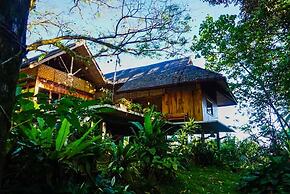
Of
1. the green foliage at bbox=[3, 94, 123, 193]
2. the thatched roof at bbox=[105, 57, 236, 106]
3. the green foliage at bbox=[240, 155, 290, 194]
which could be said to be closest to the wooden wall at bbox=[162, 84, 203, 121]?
the thatched roof at bbox=[105, 57, 236, 106]

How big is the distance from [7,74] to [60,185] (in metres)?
1.45

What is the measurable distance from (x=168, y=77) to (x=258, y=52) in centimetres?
683

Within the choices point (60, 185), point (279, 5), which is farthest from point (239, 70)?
point (60, 185)

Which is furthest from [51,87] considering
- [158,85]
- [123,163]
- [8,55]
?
[8,55]

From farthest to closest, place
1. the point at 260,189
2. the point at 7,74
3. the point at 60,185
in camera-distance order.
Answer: the point at 260,189 < the point at 60,185 < the point at 7,74

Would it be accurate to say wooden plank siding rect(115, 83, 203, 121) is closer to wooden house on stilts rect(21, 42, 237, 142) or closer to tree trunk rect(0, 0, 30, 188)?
wooden house on stilts rect(21, 42, 237, 142)

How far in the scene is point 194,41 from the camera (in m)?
10.1

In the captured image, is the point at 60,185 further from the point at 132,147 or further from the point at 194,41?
the point at 194,41

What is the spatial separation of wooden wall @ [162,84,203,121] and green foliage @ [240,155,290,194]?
8861mm

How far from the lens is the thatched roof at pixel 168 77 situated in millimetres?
14617

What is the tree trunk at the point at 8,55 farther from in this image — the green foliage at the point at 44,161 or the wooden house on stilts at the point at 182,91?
the wooden house on stilts at the point at 182,91

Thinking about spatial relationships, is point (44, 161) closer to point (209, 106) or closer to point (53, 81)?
point (53, 81)

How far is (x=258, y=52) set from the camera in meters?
9.73

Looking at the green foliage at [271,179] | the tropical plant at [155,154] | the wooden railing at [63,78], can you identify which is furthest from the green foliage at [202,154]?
the wooden railing at [63,78]
